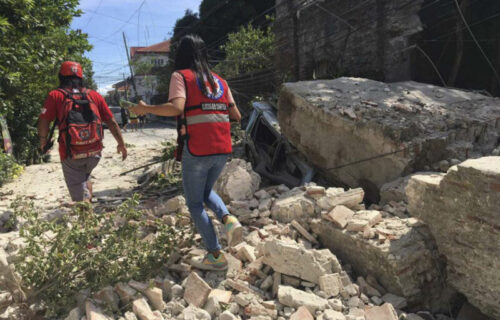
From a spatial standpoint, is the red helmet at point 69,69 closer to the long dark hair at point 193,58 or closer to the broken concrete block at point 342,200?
the long dark hair at point 193,58

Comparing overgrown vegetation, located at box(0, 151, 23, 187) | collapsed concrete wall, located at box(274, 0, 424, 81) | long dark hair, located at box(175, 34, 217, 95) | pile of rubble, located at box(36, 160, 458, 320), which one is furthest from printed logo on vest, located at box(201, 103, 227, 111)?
collapsed concrete wall, located at box(274, 0, 424, 81)

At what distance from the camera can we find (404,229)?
9.20 ft

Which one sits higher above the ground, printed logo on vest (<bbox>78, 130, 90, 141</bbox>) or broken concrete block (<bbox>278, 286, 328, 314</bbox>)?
printed logo on vest (<bbox>78, 130, 90, 141</bbox>)

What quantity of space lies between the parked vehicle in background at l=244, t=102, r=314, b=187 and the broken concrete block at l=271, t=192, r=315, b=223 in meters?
1.49

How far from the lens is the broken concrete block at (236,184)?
160 inches

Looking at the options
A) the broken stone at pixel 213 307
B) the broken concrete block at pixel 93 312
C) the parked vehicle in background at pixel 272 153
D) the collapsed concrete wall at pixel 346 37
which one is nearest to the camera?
the broken concrete block at pixel 93 312

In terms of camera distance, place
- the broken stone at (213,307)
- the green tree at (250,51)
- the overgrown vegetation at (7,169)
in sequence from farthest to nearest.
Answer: the green tree at (250,51) < the overgrown vegetation at (7,169) < the broken stone at (213,307)

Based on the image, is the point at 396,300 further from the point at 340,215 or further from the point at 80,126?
the point at 80,126

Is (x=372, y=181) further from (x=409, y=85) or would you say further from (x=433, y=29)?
(x=433, y=29)

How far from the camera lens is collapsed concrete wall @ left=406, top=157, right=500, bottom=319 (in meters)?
2.23

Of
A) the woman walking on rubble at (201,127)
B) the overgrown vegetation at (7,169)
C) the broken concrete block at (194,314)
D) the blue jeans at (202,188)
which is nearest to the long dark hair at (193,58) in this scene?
the woman walking on rubble at (201,127)

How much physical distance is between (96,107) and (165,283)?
70.5 inches

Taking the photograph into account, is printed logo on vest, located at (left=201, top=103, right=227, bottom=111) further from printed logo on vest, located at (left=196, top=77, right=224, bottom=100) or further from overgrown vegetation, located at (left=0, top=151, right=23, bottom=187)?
overgrown vegetation, located at (left=0, top=151, right=23, bottom=187)

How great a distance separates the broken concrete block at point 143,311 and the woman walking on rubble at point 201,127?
1.83 feet
